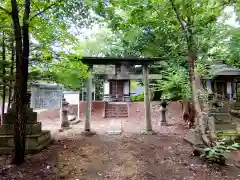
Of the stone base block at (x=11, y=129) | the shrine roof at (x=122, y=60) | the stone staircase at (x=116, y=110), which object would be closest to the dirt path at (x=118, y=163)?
the stone base block at (x=11, y=129)

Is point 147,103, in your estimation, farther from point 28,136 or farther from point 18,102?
point 18,102

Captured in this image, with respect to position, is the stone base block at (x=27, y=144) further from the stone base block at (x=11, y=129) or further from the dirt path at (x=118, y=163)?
the dirt path at (x=118, y=163)

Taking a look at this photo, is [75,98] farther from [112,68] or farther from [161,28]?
[161,28]

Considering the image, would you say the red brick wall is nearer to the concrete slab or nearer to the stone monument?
the concrete slab

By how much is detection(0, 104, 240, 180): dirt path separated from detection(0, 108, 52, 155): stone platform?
0.94ft

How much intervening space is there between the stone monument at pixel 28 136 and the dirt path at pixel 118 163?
0.29 meters

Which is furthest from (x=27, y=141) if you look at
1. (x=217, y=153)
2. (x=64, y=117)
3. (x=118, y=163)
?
(x=217, y=153)

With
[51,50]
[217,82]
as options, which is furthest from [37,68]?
[217,82]

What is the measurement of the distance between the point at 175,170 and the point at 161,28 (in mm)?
4344

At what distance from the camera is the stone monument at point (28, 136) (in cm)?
565

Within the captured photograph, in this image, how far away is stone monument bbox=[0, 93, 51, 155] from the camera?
5648mm

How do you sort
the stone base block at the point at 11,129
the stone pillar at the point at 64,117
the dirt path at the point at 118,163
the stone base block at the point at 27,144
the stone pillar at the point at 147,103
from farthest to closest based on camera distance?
1. the stone pillar at the point at 64,117
2. the stone pillar at the point at 147,103
3. the stone base block at the point at 11,129
4. the stone base block at the point at 27,144
5. the dirt path at the point at 118,163

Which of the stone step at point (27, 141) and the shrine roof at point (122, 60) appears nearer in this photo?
the stone step at point (27, 141)

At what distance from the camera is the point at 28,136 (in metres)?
5.77
